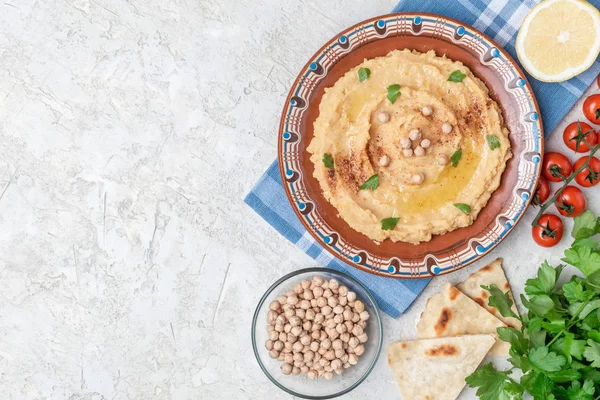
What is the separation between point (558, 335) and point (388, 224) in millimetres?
1335

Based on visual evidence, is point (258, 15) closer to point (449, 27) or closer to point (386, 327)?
point (449, 27)

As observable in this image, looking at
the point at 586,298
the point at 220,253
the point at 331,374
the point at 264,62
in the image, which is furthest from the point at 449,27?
the point at 331,374

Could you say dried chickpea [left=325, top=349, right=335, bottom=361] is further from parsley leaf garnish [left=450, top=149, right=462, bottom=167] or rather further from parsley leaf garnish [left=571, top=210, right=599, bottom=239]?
parsley leaf garnish [left=571, top=210, right=599, bottom=239]

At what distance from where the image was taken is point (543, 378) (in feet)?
12.8

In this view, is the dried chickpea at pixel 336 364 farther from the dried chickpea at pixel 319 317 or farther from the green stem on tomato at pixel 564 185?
the green stem on tomato at pixel 564 185

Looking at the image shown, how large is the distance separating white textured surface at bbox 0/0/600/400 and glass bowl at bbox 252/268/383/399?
4.4 inches

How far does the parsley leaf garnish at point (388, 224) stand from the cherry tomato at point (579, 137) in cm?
137

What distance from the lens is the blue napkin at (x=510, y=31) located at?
4.25 metres

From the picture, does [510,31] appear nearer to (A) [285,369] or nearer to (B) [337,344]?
(B) [337,344]

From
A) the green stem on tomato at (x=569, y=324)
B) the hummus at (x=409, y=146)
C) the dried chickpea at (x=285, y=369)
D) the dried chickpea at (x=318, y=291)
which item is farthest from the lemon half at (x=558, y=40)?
the dried chickpea at (x=285, y=369)

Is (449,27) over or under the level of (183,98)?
over

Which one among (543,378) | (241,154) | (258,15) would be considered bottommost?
(241,154)

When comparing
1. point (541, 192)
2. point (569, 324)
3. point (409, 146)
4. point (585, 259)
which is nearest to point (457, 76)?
point (409, 146)

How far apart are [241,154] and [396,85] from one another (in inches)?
49.2
